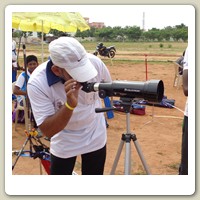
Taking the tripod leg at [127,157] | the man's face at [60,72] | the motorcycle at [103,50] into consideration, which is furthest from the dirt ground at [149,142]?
the motorcycle at [103,50]

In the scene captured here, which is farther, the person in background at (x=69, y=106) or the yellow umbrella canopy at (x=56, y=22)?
the yellow umbrella canopy at (x=56, y=22)

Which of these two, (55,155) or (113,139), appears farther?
(113,139)

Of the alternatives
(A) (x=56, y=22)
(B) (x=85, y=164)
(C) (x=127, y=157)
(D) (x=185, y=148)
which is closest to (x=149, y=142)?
(A) (x=56, y=22)

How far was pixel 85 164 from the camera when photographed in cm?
181

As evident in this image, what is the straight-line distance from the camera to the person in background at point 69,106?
1.43m

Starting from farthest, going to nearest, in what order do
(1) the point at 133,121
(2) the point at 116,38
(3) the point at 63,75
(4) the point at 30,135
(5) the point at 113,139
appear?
(2) the point at 116,38
(1) the point at 133,121
(5) the point at 113,139
(4) the point at 30,135
(3) the point at 63,75

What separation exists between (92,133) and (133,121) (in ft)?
11.2

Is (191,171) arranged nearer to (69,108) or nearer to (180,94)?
(69,108)

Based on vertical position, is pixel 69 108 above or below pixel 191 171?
above

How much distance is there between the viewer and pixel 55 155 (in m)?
1.73

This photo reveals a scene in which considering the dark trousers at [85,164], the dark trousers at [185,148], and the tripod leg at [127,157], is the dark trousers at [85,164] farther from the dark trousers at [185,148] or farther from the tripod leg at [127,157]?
the dark trousers at [185,148]

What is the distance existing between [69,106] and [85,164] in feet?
1.68

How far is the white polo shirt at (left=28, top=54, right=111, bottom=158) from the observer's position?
1534 mm

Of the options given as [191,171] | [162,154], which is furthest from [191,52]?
[162,154]
